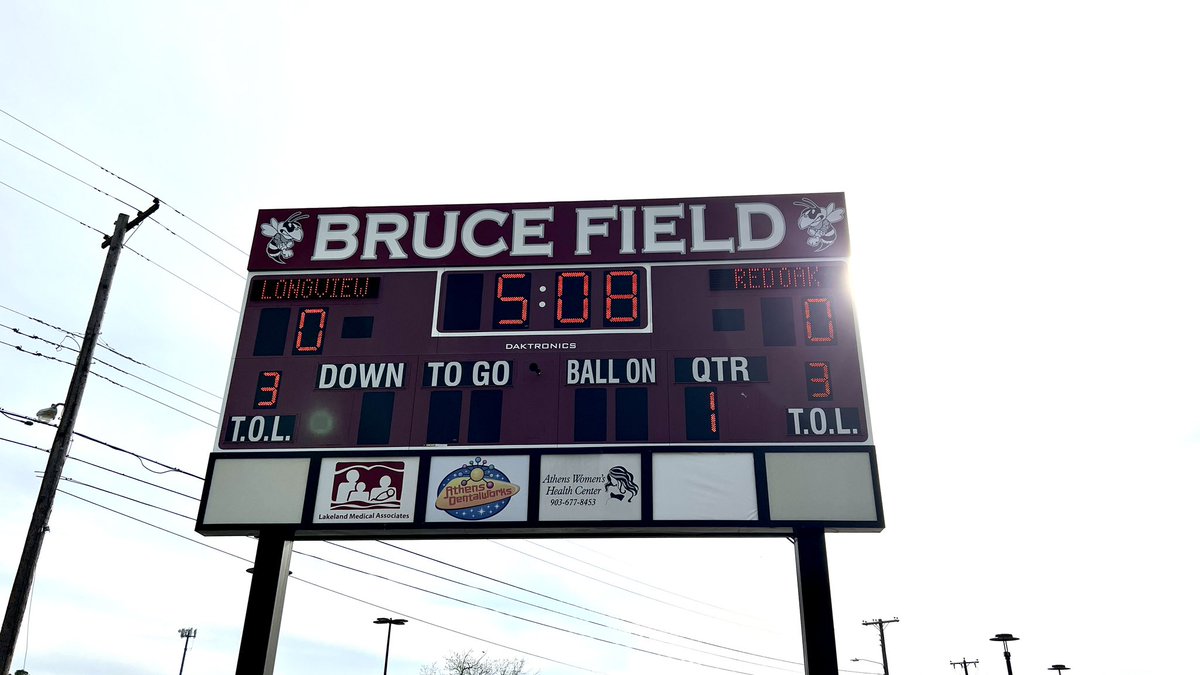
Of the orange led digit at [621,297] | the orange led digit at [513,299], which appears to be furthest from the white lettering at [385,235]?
the orange led digit at [621,297]

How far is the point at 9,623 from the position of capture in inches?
629

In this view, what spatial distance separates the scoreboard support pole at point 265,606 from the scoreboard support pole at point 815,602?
9.33 m

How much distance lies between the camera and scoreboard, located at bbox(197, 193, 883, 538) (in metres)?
17.7

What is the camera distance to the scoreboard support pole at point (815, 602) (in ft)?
55.4

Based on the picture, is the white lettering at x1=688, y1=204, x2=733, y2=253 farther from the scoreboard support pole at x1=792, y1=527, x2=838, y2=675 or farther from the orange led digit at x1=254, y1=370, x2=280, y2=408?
the orange led digit at x1=254, y1=370, x2=280, y2=408

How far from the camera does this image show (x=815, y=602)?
56.6 ft

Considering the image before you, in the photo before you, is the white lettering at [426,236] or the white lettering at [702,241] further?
the white lettering at [426,236]

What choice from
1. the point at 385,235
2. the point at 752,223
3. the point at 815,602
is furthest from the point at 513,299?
the point at 815,602

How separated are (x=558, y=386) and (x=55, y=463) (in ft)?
29.0

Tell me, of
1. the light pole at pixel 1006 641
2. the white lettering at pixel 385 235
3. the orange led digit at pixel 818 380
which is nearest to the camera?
the orange led digit at pixel 818 380

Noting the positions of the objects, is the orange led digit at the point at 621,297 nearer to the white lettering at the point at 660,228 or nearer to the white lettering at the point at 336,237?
the white lettering at the point at 660,228

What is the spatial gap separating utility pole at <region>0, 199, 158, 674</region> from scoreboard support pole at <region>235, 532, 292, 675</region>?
351 centimetres

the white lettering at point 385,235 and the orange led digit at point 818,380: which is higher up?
the white lettering at point 385,235

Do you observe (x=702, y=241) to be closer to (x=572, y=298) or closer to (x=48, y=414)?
(x=572, y=298)
